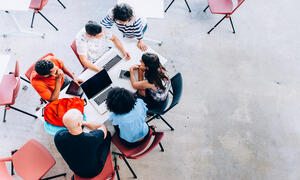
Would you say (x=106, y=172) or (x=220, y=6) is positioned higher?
(x=220, y=6)

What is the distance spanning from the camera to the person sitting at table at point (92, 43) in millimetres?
2350

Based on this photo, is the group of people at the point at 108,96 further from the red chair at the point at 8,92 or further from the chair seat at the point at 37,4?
the chair seat at the point at 37,4

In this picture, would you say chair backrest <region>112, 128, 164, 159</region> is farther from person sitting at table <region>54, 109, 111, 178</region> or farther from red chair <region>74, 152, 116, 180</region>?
person sitting at table <region>54, 109, 111, 178</region>

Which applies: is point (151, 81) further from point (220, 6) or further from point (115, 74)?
point (220, 6)

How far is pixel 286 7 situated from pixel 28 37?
15.3 feet

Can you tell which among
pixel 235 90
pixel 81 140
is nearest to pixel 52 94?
pixel 81 140

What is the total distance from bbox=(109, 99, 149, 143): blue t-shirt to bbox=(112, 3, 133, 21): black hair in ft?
3.37

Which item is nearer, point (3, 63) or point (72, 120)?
point (72, 120)

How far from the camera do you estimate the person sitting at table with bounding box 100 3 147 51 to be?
2438 mm

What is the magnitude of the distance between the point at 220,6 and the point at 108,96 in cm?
248

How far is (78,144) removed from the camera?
187 centimetres

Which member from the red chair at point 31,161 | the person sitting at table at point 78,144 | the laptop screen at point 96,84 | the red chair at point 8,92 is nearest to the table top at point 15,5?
the red chair at point 8,92

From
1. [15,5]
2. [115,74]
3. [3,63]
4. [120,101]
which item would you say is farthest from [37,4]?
[120,101]

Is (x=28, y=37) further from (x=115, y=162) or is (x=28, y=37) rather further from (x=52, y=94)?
(x=115, y=162)
